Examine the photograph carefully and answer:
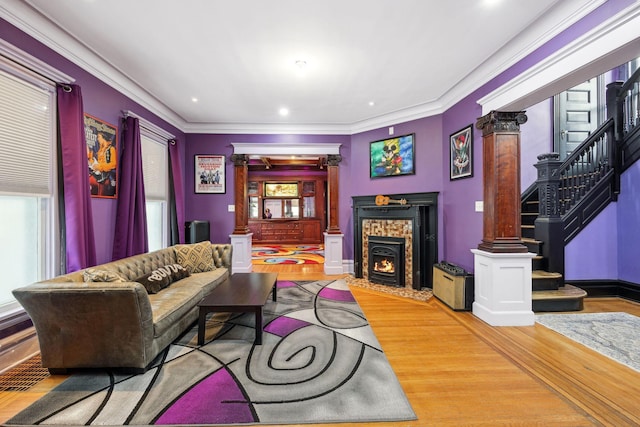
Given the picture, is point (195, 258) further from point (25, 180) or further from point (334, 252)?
point (334, 252)

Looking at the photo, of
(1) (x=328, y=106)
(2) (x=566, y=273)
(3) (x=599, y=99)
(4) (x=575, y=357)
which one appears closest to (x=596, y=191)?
(2) (x=566, y=273)

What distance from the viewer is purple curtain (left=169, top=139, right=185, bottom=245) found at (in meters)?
4.48

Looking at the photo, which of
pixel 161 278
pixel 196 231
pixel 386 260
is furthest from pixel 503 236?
pixel 196 231

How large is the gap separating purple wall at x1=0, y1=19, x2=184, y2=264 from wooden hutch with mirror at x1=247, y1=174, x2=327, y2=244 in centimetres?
577

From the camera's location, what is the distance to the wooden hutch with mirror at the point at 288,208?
9.15m

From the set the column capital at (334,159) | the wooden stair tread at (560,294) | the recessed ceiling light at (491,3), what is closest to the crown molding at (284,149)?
the column capital at (334,159)

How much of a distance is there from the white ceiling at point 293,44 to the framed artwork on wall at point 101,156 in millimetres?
594

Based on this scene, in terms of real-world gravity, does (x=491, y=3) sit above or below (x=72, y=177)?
above

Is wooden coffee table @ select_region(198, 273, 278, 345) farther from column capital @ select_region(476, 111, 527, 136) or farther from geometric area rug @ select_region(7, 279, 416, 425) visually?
column capital @ select_region(476, 111, 527, 136)

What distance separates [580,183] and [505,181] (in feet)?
7.37

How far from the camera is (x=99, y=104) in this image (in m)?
2.94

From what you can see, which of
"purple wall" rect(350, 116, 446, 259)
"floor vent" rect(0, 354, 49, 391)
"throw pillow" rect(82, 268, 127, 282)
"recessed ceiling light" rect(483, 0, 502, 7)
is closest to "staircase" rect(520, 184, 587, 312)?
"purple wall" rect(350, 116, 446, 259)

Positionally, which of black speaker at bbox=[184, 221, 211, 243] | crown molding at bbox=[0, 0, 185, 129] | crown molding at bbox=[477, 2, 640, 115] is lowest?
black speaker at bbox=[184, 221, 211, 243]

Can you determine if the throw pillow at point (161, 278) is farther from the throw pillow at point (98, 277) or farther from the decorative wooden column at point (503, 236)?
the decorative wooden column at point (503, 236)
